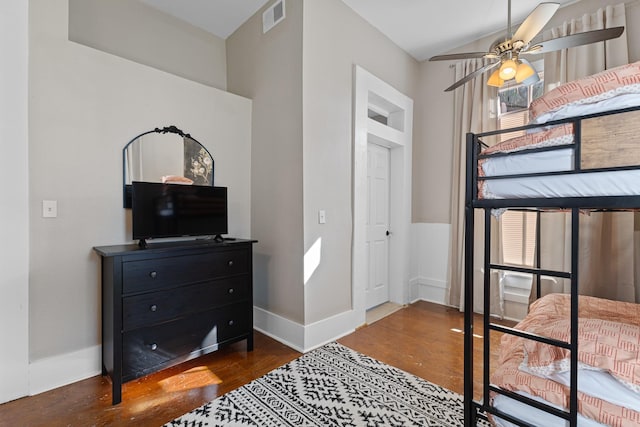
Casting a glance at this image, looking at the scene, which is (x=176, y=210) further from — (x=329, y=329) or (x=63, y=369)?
(x=329, y=329)

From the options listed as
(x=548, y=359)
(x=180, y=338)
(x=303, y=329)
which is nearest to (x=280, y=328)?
(x=303, y=329)

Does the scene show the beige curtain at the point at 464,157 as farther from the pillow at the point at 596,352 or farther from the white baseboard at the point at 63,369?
the white baseboard at the point at 63,369

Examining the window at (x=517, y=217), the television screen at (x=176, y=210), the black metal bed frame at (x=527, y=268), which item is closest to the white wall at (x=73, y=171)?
the television screen at (x=176, y=210)

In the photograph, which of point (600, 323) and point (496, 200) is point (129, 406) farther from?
point (600, 323)

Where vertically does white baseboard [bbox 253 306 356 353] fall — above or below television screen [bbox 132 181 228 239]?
below

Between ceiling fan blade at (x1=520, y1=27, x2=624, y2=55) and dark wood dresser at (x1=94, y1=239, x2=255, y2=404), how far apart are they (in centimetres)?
269

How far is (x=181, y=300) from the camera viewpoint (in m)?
2.27

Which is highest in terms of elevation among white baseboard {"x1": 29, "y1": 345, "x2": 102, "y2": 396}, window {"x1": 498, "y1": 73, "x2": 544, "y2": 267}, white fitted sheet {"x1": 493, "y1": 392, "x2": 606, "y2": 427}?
window {"x1": 498, "y1": 73, "x2": 544, "y2": 267}

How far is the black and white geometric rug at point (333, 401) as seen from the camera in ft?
5.88

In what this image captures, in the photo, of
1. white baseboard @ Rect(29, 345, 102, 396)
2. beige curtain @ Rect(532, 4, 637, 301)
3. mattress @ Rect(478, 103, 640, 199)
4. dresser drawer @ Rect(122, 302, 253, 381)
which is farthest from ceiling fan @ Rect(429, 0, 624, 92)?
white baseboard @ Rect(29, 345, 102, 396)

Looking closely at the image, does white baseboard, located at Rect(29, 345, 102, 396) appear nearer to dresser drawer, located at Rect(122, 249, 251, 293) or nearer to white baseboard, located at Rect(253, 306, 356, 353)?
dresser drawer, located at Rect(122, 249, 251, 293)

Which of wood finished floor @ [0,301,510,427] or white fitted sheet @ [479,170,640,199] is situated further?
wood finished floor @ [0,301,510,427]

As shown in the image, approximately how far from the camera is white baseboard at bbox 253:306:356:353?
2713 mm

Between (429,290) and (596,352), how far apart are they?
3106 mm
